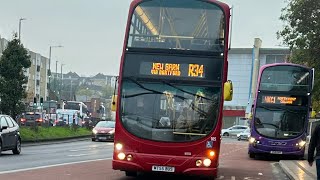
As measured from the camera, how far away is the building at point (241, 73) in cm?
8400

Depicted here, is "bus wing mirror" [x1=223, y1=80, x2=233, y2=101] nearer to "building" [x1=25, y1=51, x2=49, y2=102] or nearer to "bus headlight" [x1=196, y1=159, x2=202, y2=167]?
"bus headlight" [x1=196, y1=159, x2=202, y2=167]

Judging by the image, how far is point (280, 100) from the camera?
24.1 metres

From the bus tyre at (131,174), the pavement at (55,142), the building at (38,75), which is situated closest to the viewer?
the bus tyre at (131,174)

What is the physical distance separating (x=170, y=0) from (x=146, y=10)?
0.62 m

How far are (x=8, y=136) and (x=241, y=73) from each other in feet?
220

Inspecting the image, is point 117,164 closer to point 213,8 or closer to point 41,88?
point 213,8

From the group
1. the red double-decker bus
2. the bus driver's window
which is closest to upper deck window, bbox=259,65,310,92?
the red double-decker bus

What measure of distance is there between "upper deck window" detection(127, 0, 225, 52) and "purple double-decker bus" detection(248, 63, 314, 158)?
1168 centimetres

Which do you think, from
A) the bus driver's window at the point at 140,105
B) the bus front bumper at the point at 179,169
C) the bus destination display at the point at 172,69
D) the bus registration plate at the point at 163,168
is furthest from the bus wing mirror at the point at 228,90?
the bus registration plate at the point at 163,168

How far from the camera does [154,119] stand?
12.4 m

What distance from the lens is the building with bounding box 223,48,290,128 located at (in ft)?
276

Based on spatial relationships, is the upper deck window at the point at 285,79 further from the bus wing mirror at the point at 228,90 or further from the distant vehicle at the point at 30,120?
the distant vehicle at the point at 30,120

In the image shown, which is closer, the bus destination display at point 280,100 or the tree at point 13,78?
the bus destination display at point 280,100

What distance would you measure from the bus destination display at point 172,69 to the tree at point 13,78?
1846 centimetres
